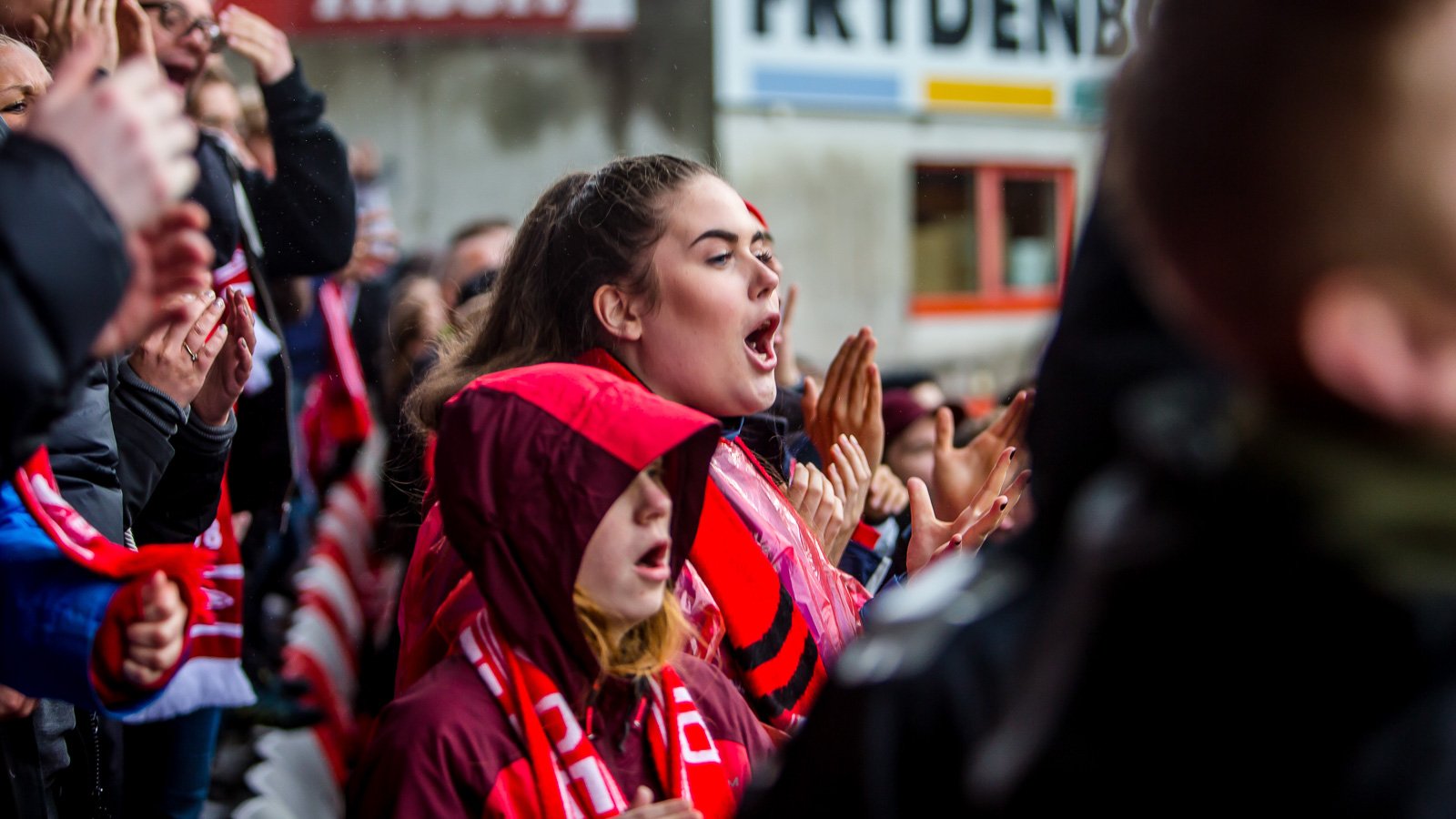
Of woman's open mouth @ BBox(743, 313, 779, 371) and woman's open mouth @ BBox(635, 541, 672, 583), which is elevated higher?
woman's open mouth @ BBox(743, 313, 779, 371)

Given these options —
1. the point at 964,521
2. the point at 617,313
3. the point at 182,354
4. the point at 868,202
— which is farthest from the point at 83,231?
the point at 868,202

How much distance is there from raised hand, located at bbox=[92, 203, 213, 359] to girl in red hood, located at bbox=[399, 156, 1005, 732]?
1004mm

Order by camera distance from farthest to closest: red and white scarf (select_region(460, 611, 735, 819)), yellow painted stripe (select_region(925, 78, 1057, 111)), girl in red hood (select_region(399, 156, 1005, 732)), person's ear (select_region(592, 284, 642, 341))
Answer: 1. yellow painted stripe (select_region(925, 78, 1057, 111))
2. person's ear (select_region(592, 284, 642, 341))
3. girl in red hood (select_region(399, 156, 1005, 732))
4. red and white scarf (select_region(460, 611, 735, 819))

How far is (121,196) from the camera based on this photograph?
1151 mm

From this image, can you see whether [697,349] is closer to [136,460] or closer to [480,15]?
[136,460]

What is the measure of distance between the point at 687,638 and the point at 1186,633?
4.60 feet

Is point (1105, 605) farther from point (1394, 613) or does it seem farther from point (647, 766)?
point (647, 766)

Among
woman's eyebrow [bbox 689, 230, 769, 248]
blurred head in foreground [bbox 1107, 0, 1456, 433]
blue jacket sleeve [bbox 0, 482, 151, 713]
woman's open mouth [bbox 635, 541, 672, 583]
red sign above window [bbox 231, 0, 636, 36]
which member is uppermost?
red sign above window [bbox 231, 0, 636, 36]

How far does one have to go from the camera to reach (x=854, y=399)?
2.95 meters

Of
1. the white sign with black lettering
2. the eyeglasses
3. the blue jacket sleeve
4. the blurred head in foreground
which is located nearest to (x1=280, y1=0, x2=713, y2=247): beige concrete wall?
the white sign with black lettering

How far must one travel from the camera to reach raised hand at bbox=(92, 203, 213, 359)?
1.20 meters

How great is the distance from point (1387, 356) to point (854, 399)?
220 centimetres

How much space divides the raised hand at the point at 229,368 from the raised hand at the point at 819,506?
103cm

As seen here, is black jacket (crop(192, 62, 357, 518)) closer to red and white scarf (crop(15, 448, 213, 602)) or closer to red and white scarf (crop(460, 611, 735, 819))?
red and white scarf (crop(15, 448, 213, 602))
